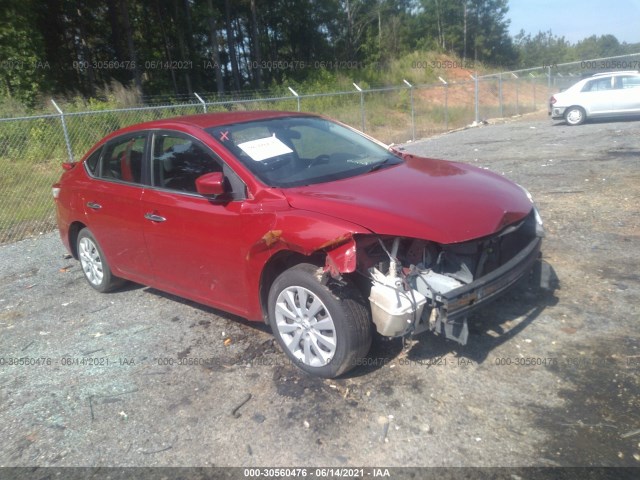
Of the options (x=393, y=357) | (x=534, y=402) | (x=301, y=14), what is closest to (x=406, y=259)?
(x=393, y=357)

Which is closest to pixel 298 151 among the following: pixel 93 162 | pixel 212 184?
pixel 212 184

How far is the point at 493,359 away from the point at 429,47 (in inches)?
1895

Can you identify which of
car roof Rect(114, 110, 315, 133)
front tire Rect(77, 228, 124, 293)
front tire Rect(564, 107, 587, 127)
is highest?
car roof Rect(114, 110, 315, 133)

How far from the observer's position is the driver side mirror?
3645 mm

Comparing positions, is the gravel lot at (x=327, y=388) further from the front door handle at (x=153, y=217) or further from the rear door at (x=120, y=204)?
the front door handle at (x=153, y=217)

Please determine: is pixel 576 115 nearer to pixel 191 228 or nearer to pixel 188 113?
pixel 188 113

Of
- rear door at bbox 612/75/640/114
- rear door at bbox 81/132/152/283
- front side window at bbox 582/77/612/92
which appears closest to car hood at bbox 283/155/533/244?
rear door at bbox 81/132/152/283

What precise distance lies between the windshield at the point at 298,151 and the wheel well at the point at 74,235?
2.28 m

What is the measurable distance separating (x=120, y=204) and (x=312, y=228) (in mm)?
2256

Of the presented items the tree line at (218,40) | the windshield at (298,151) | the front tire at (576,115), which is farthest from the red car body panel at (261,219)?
the tree line at (218,40)

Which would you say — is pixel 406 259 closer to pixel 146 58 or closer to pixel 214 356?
pixel 214 356

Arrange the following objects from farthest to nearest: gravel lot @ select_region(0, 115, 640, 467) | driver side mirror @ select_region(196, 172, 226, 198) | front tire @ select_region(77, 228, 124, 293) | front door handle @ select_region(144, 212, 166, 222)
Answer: front tire @ select_region(77, 228, 124, 293)
front door handle @ select_region(144, 212, 166, 222)
driver side mirror @ select_region(196, 172, 226, 198)
gravel lot @ select_region(0, 115, 640, 467)

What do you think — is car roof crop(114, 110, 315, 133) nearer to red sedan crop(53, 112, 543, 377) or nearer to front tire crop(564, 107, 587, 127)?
red sedan crop(53, 112, 543, 377)

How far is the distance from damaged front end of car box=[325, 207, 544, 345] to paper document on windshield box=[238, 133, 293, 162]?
1169 millimetres
